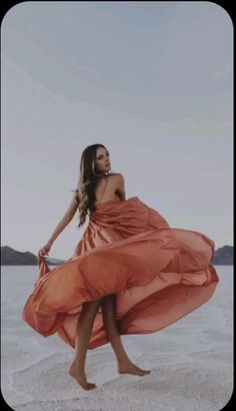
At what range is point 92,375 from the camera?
10.3 feet

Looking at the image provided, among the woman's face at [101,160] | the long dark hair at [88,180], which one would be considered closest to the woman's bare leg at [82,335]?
the long dark hair at [88,180]

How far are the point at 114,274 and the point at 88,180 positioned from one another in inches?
18.1

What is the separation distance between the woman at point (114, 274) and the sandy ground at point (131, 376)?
114 mm

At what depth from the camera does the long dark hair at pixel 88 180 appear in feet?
8.88

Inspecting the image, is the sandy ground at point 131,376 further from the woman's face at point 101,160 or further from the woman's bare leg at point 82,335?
the woman's face at point 101,160

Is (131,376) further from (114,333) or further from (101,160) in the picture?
(101,160)

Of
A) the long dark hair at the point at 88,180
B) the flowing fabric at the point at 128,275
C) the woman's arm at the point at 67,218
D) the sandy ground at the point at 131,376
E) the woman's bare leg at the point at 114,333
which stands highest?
the long dark hair at the point at 88,180

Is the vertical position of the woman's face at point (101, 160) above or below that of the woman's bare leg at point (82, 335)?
above

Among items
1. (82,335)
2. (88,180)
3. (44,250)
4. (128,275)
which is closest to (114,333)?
(82,335)

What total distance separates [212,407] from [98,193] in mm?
1180

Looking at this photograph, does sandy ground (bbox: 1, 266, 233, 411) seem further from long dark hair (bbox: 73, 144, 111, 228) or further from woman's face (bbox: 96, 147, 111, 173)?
woman's face (bbox: 96, 147, 111, 173)

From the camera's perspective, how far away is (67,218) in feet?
9.12

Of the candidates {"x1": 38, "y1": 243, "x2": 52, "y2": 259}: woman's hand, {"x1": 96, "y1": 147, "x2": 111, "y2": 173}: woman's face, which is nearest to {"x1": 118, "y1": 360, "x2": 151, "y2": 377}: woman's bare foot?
{"x1": 38, "y1": 243, "x2": 52, "y2": 259}: woman's hand

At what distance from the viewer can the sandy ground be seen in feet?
9.16
